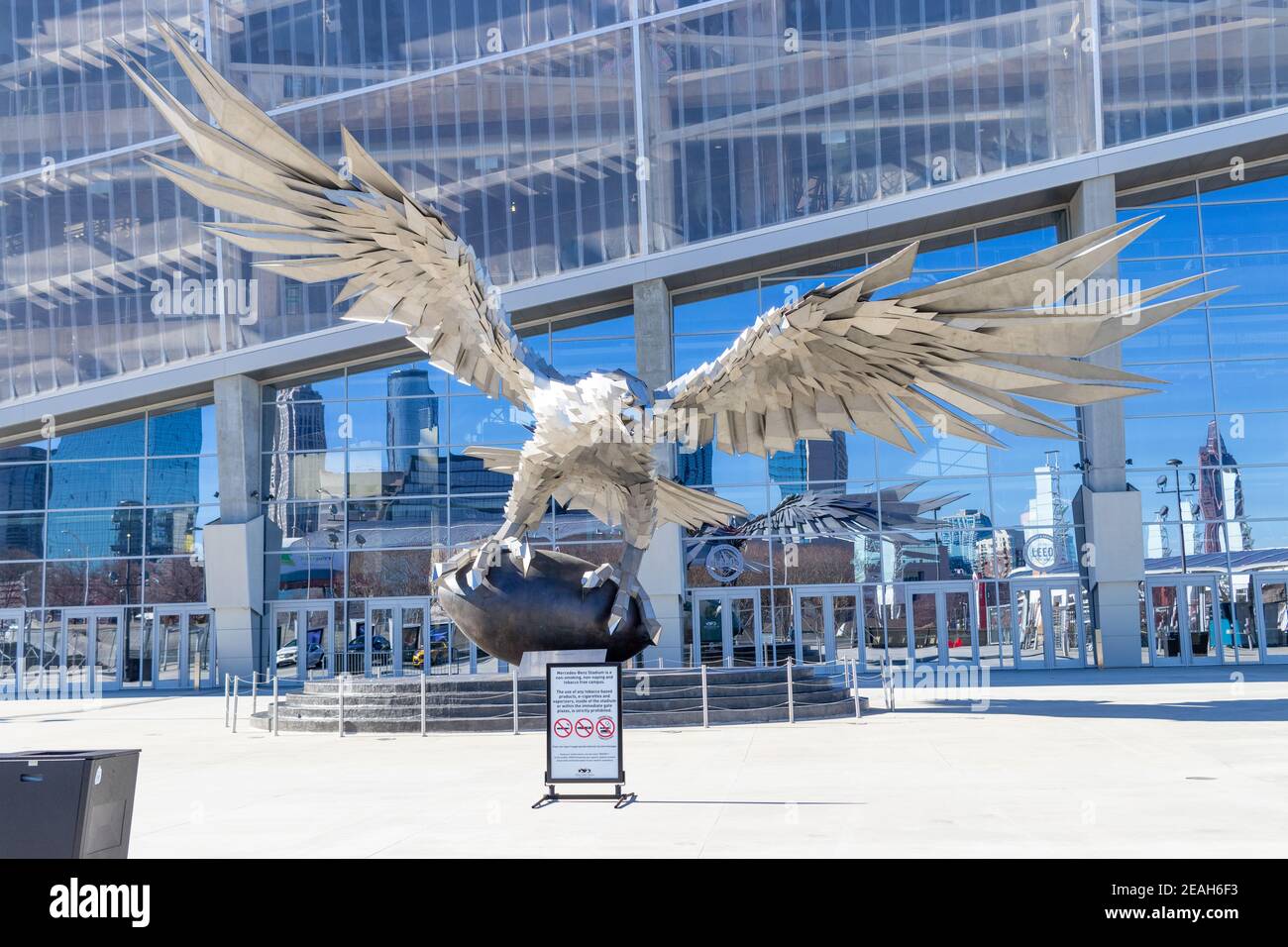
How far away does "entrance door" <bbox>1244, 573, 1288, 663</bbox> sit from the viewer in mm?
26062

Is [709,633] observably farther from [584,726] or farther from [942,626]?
[584,726]

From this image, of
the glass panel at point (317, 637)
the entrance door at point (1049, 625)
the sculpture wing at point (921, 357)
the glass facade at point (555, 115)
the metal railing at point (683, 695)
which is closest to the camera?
the sculpture wing at point (921, 357)

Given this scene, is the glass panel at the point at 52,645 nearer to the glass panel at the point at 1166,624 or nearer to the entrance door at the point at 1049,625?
the entrance door at the point at 1049,625

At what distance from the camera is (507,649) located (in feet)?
45.7

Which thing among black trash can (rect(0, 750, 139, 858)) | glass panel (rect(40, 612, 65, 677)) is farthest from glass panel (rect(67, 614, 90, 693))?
black trash can (rect(0, 750, 139, 858))

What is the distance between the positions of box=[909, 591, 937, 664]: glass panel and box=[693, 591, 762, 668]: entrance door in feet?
9.50

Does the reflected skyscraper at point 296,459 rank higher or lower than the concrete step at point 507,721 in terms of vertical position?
higher

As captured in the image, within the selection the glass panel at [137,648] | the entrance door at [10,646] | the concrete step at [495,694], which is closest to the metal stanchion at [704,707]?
the concrete step at [495,694]

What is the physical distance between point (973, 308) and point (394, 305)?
6.00m

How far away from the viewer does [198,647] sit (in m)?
29.8

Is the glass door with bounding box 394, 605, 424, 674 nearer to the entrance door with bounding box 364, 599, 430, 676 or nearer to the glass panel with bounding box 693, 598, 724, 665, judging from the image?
the entrance door with bounding box 364, 599, 430, 676

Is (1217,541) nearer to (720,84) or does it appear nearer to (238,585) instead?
(720,84)

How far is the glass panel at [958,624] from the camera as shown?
1053 inches

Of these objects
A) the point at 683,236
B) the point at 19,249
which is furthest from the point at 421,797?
the point at 19,249
